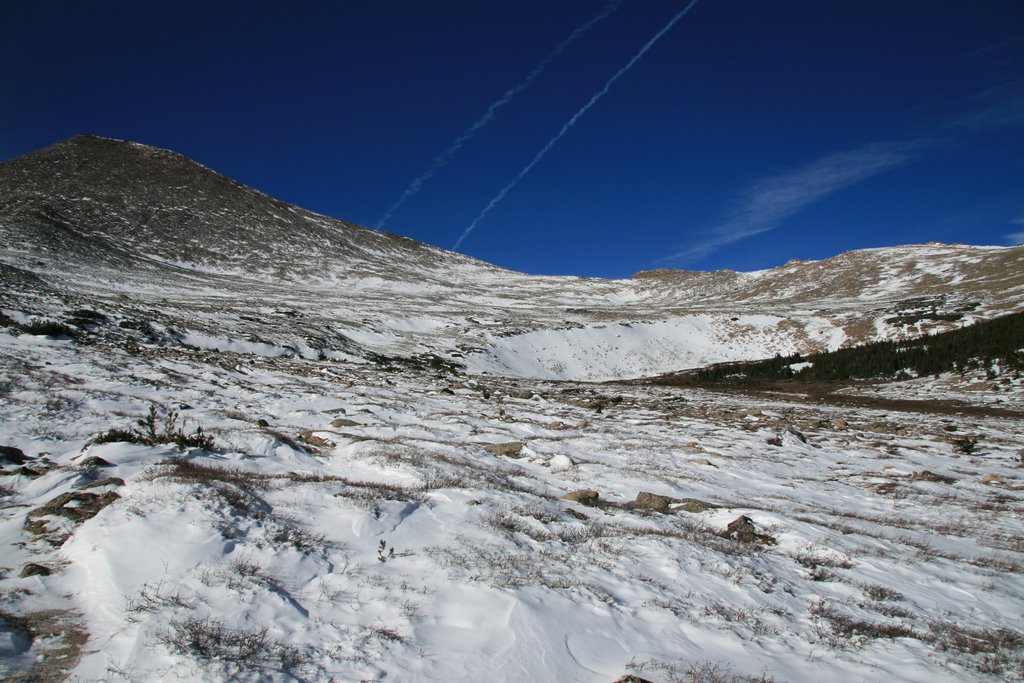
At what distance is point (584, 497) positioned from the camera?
8820 mm

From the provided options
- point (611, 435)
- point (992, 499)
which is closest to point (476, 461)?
point (611, 435)

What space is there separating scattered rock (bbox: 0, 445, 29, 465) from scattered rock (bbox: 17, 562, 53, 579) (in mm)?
3778

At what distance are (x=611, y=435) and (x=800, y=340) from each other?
39.0 meters

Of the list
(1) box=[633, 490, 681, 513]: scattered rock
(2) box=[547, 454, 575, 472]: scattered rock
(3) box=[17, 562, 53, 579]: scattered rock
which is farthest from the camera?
(2) box=[547, 454, 575, 472]: scattered rock

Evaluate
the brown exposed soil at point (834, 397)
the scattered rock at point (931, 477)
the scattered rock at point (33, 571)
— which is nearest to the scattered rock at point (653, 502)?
the scattered rock at point (931, 477)

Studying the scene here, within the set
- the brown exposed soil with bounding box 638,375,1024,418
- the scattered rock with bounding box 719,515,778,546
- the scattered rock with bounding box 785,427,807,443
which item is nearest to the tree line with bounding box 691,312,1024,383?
the brown exposed soil with bounding box 638,375,1024,418

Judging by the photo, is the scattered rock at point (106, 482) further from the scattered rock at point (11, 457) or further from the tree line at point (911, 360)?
the tree line at point (911, 360)

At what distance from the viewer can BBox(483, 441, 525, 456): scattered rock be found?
481 inches

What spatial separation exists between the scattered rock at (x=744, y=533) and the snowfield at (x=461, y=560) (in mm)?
62

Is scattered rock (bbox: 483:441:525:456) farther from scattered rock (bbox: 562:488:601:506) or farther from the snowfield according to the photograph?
scattered rock (bbox: 562:488:601:506)

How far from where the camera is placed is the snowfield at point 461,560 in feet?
13.2

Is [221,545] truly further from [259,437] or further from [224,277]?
[224,277]

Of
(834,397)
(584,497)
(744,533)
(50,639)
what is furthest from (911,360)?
(50,639)

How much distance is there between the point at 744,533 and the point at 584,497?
256 cm
